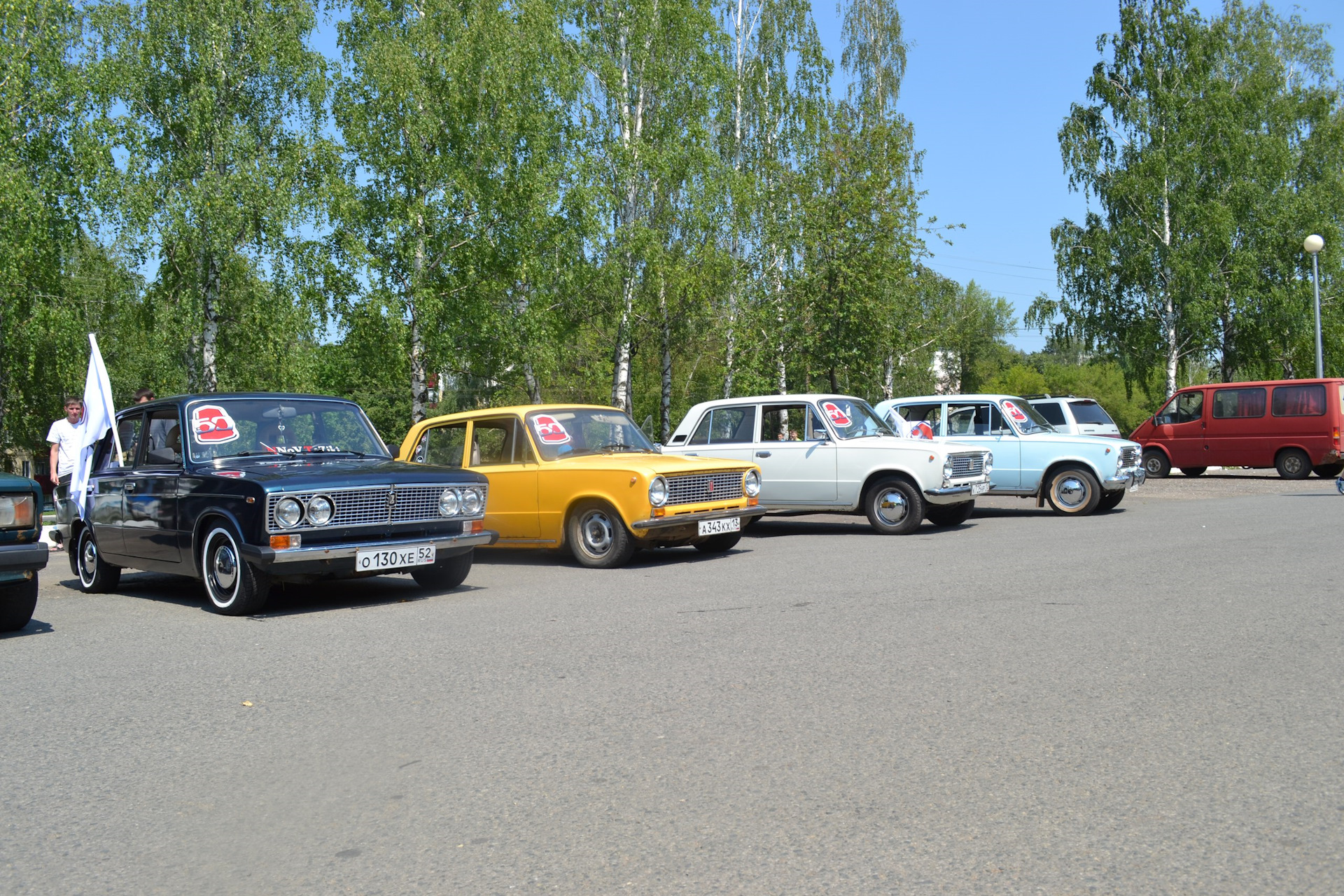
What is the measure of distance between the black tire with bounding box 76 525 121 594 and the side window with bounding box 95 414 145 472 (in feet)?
2.07

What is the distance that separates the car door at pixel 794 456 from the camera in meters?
14.7

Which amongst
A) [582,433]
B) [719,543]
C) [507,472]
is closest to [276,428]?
[507,472]

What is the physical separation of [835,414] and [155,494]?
8492 millimetres

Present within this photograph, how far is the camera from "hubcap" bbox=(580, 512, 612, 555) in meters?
11.5

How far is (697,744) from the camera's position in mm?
4688

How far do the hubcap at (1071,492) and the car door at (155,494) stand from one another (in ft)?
40.6

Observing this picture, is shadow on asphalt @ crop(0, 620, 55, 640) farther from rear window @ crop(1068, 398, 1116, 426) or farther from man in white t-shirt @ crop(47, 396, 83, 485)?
rear window @ crop(1068, 398, 1116, 426)

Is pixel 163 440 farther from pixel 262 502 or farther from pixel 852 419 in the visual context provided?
pixel 852 419

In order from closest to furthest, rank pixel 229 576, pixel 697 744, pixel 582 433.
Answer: pixel 697 744
pixel 229 576
pixel 582 433

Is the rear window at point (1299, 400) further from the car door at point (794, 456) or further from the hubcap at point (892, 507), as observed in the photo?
the car door at point (794, 456)

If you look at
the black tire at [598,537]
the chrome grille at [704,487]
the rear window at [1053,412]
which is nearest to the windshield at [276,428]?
the black tire at [598,537]

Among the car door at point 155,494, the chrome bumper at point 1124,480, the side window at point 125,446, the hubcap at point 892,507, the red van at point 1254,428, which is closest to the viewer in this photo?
the car door at point 155,494

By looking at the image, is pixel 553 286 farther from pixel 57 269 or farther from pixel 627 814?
pixel 627 814

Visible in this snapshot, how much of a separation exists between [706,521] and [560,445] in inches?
69.6
